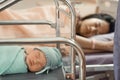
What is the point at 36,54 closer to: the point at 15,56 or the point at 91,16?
the point at 15,56

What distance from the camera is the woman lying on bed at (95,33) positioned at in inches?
69.4

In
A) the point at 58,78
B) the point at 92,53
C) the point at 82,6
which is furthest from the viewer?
the point at 82,6

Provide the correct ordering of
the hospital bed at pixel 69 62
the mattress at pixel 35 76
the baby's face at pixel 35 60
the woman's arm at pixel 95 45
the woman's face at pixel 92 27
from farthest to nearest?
the woman's face at pixel 92 27
the woman's arm at pixel 95 45
the baby's face at pixel 35 60
the mattress at pixel 35 76
the hospital bed at pixel 69 62

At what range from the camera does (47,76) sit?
1.20 metres

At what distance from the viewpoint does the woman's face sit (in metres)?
1.97

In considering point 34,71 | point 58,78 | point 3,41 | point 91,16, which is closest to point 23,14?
point 91,16

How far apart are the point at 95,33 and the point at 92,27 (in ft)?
0.20

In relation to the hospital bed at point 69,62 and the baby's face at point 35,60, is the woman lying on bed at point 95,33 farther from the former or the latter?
the baby's face at point 35,60

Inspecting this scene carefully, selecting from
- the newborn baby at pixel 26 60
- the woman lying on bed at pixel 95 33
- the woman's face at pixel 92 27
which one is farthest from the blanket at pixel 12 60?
the woman's face at pixel 92 27

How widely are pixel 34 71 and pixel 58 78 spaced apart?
0.55ft

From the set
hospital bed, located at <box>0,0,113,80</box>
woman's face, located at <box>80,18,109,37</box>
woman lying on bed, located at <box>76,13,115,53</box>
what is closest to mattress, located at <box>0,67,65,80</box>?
hospital bed, located at <box>0,0,113,80</box>

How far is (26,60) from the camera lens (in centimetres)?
131

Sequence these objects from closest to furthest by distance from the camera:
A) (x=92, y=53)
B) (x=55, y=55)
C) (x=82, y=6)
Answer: (x=55, y=55), (x=92, y=53), (x=82, y=6)

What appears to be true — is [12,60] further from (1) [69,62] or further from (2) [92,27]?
(2) [92,27]
